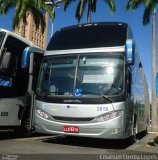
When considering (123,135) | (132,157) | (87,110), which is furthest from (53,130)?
(132,157)

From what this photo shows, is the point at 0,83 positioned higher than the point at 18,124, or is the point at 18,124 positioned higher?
the point at 0,83

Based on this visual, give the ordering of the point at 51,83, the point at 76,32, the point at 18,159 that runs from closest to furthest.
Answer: the point at 18,159, the point at 51,83, the point at 76,32

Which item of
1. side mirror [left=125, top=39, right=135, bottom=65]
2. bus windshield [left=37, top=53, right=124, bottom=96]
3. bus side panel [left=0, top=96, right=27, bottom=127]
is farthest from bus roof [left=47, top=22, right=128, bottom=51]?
bus side panel [left=0, top=96, right=27, bottom=127]

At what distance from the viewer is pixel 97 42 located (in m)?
11.0

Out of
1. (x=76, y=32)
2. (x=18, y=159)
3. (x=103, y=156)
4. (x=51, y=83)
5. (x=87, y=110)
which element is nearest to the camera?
(x=18, y=159)

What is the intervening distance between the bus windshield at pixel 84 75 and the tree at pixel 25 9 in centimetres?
2597

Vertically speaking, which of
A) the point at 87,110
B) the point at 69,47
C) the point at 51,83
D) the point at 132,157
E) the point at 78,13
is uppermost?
the point at 78,13

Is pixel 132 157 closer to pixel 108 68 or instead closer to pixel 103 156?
pixel 103 156

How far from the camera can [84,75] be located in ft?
33.9

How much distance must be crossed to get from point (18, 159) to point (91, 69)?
379 centimetres

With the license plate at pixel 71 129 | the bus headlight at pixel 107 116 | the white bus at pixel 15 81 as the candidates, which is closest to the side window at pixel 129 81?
the bus headlight at pixel 107 116

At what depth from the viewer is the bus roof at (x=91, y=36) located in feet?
35.8

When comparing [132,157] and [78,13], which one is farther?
[78,13]

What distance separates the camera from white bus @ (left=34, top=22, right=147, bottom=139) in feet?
32.4
